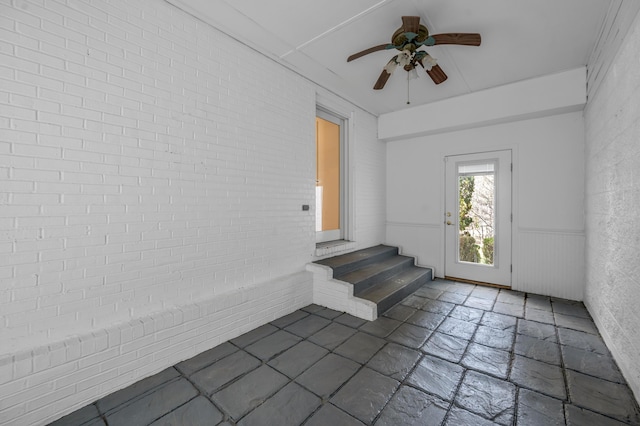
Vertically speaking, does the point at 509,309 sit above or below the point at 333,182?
below

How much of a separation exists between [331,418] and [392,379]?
59cm

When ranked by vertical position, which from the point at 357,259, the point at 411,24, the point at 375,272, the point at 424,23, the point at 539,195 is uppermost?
the point at 424,23

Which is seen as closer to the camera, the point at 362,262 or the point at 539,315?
the point at 539,315

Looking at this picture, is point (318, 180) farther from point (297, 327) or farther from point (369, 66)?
point (297, 327)

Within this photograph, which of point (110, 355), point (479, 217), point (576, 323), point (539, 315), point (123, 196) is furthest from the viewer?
point (479, 217)

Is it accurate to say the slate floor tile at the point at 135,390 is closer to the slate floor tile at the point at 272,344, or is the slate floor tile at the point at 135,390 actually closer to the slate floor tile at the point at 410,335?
the slate floor tile at the point at 272,344

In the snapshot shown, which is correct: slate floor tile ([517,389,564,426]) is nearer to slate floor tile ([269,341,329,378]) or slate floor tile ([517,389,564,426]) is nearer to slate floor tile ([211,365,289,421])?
slate floor tile ([269,341,329,378])

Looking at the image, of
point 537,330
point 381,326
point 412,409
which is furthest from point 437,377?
point 537,330

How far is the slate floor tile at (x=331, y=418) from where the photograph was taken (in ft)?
5.29

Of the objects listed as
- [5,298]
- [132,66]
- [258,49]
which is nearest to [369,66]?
[258,49]

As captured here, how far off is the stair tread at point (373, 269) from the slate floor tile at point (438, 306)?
71 centimetres

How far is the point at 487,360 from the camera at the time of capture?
225 centimetres

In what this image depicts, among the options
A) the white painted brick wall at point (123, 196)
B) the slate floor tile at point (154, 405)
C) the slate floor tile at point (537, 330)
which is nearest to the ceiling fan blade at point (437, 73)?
the white painted brick wall at point (123, 196)

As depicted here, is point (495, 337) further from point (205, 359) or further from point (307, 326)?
point (205, 359)
